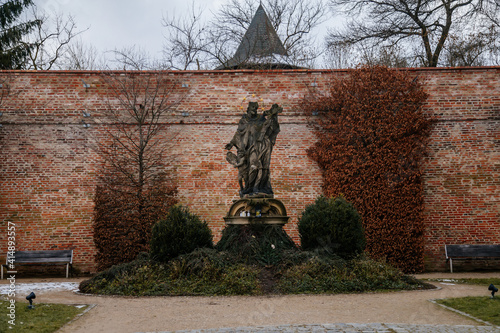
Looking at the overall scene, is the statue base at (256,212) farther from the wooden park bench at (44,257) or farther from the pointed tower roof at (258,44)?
the pointed tower roof at (258,44)

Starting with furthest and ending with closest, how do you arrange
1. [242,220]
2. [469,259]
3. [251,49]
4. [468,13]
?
[251,49] → [468,13] → [469,259] → [242,220]

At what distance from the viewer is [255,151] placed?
36.0 feet

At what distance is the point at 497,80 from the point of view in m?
15.2

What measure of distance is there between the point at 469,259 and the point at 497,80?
558 cm

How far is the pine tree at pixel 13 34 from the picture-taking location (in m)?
20.5

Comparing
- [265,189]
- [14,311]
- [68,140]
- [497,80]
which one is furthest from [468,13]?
[14,311]

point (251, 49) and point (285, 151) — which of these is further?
point (251, 49)

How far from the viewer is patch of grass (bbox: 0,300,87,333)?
6.19m

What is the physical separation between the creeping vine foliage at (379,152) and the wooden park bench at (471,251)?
794 mm

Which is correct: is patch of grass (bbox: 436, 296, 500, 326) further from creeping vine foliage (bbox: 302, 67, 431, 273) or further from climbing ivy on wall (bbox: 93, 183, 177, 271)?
climbing ivy on wall (bbox: 93, 183, 177, 271)

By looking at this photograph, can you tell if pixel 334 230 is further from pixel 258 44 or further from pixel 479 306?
pixel 258 44

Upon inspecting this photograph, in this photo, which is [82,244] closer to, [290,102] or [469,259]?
[290,102]

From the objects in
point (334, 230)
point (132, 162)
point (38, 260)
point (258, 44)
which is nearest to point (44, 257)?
point (38, 260)

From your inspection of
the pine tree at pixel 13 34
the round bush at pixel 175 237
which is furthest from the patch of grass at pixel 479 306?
the pine tree at pixel 13 34
